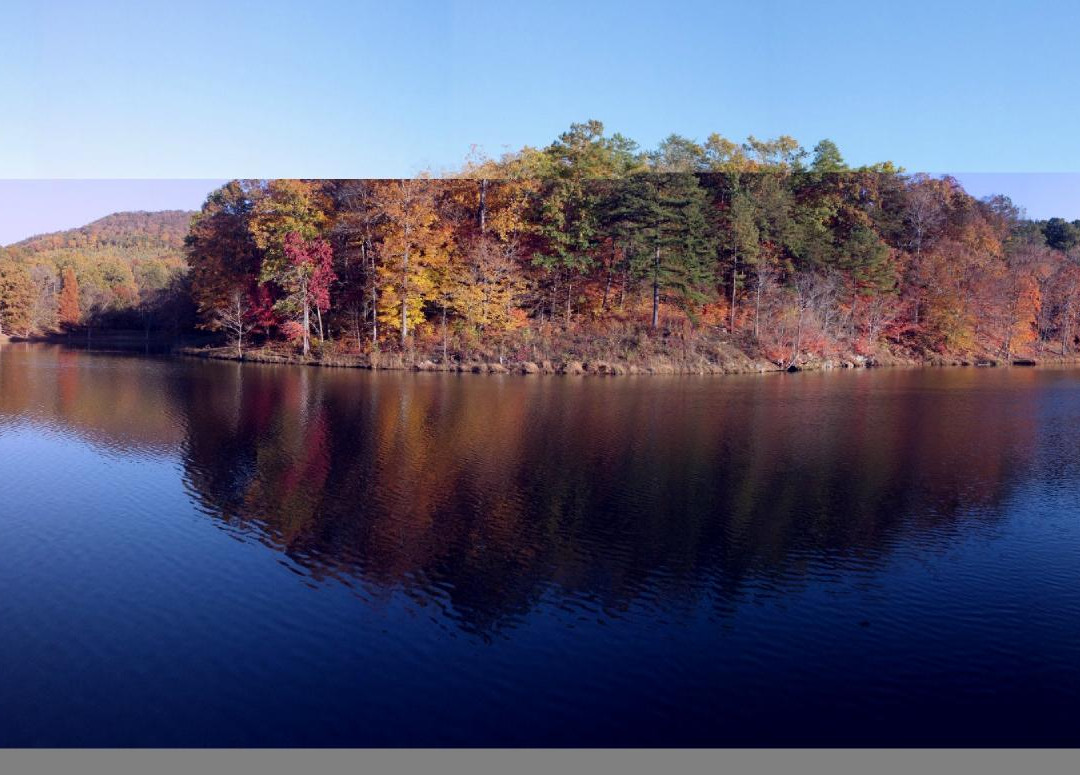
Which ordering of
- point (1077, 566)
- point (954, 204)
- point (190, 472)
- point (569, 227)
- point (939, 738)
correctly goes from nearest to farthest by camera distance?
point (939, 738), point (1077, 566), point (190, 472), point (569, 227), point (954, 204)

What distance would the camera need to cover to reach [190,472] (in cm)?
1831

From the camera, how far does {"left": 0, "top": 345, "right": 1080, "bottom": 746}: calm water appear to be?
8141 mm

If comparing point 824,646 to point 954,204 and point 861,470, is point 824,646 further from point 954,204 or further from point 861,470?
point 954,204

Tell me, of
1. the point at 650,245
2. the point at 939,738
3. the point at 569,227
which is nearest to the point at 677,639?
the point at 939,738

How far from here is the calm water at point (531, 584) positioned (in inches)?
320

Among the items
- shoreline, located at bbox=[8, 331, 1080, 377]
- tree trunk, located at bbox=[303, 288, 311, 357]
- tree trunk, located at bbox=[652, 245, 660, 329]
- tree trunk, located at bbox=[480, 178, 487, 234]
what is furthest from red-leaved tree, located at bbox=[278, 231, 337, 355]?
tree trunk, located at bbox=[652, 245, 660, 329]

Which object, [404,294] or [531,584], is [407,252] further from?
[531,584]

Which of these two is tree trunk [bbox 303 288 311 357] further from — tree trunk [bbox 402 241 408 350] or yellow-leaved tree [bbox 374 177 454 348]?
tree trunk [bbox 402 241 408 350]

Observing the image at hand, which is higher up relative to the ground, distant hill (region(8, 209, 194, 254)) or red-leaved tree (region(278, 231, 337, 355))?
distant hill (region(8, 209, 194, 254))

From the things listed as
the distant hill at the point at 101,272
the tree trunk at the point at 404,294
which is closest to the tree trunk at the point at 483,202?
the tree trunk at the point at 404,294

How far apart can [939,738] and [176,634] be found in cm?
921

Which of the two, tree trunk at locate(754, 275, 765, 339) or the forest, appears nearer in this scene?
the forest

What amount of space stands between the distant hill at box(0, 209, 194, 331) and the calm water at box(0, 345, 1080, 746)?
5035 centimetres

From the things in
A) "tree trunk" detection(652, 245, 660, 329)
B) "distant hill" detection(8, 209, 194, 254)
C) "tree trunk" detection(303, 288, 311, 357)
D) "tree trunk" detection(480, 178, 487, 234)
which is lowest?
"tree trunk" detection(303, 288, 311, 357)
